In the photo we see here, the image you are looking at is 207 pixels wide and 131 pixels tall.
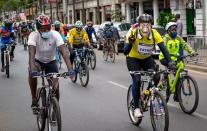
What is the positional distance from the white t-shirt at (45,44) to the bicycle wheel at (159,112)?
1.68m

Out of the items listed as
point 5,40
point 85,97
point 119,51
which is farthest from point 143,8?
point 85,97

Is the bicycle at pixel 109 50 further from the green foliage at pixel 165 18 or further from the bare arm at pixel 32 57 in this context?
the bare arm at pixel 32 57

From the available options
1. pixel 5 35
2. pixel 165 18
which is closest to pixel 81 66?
pixel 5 35

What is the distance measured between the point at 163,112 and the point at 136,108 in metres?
1.02

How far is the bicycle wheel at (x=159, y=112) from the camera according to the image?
6.52m

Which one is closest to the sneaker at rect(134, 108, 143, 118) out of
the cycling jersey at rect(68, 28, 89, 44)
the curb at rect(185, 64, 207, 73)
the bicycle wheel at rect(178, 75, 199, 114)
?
the bicycle wheel at rect(178, 75, 199, 114)

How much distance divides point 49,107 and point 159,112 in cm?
155

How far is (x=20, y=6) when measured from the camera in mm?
95125

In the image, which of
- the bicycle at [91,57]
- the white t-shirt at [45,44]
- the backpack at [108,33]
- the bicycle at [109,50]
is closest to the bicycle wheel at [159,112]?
the white t-shirt at [45,44]

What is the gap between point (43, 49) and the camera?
749cm

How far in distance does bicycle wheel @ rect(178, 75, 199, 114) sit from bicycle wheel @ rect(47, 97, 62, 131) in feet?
9.83

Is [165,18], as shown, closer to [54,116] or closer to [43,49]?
[43,49]

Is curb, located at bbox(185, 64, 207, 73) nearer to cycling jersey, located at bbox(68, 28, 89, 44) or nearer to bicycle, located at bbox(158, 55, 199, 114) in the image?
cycling jersey, located at bbox(68, 28, 89, 44)

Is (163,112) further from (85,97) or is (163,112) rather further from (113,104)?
(85,97)
